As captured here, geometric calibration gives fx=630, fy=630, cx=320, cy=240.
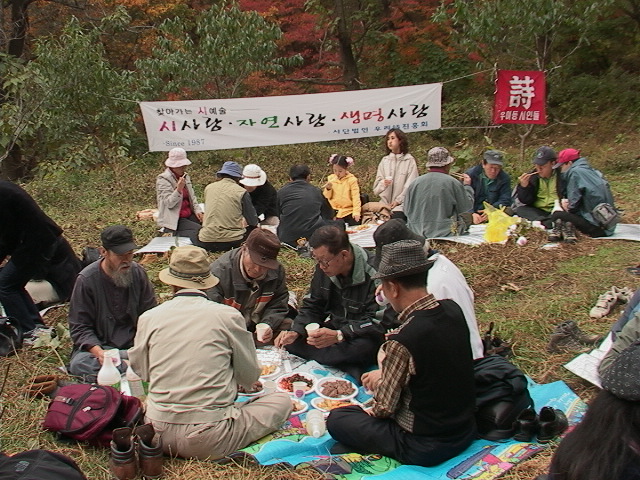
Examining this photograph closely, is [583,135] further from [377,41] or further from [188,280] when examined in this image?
[188,280]

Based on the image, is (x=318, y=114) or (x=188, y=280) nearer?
(x=188, y=280)

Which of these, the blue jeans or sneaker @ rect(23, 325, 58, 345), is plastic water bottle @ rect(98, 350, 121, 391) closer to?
sneaker @ rect(23, 325, 58, 345)

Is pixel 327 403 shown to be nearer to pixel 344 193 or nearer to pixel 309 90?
pixel 344 193

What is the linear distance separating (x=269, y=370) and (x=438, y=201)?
3.70 m

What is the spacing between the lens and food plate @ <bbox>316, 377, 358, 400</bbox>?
4.05 metres

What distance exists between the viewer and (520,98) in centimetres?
1139

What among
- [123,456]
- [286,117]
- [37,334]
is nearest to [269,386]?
[123,456]

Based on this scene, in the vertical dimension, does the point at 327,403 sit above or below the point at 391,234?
below

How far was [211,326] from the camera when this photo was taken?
10.5 feet

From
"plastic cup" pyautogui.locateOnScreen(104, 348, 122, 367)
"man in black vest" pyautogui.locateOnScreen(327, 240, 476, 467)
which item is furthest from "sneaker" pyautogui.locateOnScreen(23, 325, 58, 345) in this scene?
"man in black vest" pyautogui.locateOnScreen(327, 240, 476, 467)

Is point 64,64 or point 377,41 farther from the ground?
point 377,41

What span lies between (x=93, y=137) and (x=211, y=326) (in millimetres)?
10204

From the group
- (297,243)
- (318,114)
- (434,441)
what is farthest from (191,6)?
(434,441)

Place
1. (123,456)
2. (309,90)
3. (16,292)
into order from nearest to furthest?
(123,456), (16,292), (309,90)
